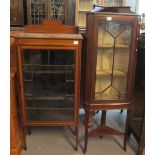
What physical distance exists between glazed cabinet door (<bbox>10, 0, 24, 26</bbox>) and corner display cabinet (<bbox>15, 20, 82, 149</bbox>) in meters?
1.32

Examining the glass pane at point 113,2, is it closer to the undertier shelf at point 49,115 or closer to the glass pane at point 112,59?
the glass pane at point 112,59

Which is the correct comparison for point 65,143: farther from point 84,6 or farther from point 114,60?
point 84,6

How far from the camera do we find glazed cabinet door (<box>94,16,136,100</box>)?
1871 millimetres

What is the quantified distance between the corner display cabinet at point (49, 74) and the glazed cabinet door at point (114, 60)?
0.71ft

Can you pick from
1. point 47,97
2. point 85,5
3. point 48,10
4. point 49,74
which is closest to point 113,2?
point 85,5

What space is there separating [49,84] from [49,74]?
0.11 m

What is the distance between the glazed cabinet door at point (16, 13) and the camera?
126 inches

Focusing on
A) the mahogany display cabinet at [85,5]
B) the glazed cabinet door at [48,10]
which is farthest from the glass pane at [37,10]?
the mahogany display cabinet at [85,5]

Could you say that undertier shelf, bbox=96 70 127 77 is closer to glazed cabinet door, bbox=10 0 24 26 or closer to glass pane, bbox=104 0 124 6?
glass pane, bbox=104 0 124 6

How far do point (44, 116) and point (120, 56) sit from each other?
953 millimetres

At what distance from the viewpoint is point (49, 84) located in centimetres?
211

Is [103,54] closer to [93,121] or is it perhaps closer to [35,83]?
[35,83]

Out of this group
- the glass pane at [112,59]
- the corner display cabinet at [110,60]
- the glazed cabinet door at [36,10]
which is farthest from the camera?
the glazed cabinet door at [36,10]

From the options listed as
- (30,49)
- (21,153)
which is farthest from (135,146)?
(30,49)
